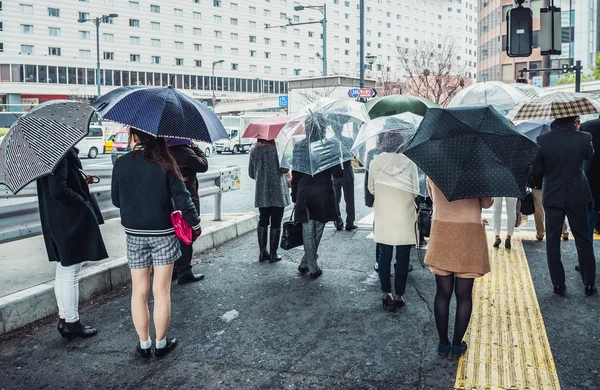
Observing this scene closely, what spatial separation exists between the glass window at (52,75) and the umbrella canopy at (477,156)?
71.0 m

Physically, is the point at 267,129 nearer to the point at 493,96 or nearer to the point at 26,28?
the point at 493,96

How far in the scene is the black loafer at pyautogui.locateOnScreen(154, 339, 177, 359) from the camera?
428 centimetres

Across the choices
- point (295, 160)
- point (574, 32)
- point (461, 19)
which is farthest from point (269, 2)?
point (295, 160)

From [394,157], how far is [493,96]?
3801 millimetres

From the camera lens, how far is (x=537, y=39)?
5262cm

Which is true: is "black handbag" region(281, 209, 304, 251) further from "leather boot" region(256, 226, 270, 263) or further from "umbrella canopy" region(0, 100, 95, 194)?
"umbrella canopy" region(0, 100, 95, 194)

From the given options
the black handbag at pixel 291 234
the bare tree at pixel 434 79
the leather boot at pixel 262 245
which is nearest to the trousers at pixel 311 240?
the black handbag at pixel 291 234

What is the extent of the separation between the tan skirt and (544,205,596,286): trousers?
1855mm

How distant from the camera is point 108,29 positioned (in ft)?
232

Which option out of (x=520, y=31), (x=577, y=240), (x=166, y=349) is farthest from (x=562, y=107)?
(x=166, y=349)

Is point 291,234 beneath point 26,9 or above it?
beneath

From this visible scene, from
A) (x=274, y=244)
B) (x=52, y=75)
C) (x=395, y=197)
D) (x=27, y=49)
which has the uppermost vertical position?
(x=27, y=49)

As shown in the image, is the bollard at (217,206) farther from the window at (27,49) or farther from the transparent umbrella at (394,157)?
the window at (27,49)

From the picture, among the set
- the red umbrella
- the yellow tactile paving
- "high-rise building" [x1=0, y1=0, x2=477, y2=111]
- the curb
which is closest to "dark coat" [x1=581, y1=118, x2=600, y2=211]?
the yellow tactile paving
